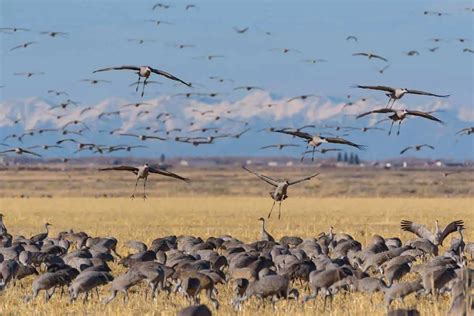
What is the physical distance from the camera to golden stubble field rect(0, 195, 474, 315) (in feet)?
54.1

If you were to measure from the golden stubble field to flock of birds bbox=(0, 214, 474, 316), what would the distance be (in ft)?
0.63

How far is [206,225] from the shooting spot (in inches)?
1642

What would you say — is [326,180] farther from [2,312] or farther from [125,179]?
[2,312]

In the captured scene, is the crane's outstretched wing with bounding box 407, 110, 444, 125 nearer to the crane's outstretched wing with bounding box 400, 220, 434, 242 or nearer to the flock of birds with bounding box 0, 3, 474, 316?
the flock of birds with bounding box 0, 3, 474, 316

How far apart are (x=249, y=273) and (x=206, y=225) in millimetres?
23475

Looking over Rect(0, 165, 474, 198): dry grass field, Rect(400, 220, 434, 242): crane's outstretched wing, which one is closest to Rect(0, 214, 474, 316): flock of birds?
Rect(400, 220, 434, 242): crane's outstretched wing

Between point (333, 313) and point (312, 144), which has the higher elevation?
point (312, 144)

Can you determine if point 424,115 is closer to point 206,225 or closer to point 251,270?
point 251,270

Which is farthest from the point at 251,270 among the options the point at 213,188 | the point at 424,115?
the point at 213,188

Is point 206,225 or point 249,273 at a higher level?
point 206,225

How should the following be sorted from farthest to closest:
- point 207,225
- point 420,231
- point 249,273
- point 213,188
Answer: point 213,188 → point 207,225 → point 420,231 → point 249,273

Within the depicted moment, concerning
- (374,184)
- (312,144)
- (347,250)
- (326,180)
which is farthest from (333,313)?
(326,180)

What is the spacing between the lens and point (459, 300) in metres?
14.0

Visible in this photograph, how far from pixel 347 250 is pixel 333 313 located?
7.48 meters
